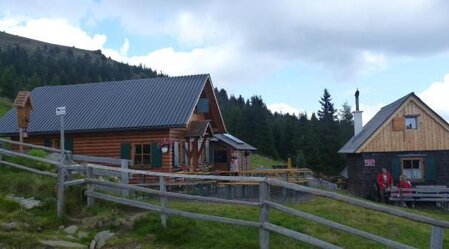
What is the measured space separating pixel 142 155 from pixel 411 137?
1346 centimetres

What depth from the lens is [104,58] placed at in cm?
17862

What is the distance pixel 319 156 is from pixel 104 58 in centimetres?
13870

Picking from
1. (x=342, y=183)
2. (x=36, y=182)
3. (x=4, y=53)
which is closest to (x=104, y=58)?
(x=4, y=53)

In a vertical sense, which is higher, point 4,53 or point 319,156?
point 4,53

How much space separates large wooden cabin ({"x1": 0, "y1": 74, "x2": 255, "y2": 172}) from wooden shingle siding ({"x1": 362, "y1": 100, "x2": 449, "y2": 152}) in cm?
845

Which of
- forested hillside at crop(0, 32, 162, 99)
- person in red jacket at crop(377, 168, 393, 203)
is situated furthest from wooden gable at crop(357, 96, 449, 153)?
forested hillside at crop(0, 32, 162, 99)

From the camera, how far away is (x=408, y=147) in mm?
25922

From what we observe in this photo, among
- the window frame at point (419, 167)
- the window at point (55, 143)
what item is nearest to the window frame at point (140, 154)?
the window at point (55, 143)

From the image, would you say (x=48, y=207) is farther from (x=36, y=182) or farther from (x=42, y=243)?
(x=42, y=243)

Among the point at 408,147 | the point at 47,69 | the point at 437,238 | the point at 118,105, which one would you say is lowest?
the point at 437,238

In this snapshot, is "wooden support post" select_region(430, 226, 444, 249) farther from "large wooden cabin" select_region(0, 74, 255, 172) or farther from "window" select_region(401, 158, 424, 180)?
"window" select_region(401, 158, 424, 180)

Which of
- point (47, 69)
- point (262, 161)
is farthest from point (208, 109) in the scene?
point (47, 69)

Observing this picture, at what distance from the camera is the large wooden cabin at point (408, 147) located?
84.2 ft

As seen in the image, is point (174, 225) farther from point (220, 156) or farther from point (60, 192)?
point (220, 156)
